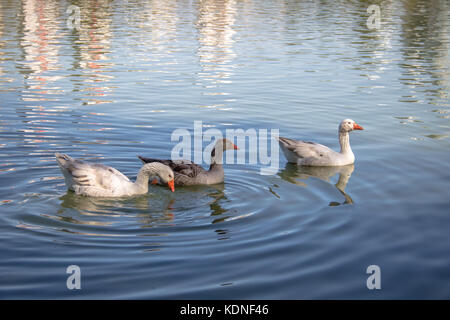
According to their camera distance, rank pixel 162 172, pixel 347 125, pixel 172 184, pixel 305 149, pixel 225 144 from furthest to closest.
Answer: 1. pixel 347 125
2. pixel 305 149
3. pixel 225 144
4. pixel 172 184
5. pixel 162 172

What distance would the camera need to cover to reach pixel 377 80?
24.8m

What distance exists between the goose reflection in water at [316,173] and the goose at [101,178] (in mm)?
3073

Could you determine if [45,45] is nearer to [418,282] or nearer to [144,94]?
[144,94]

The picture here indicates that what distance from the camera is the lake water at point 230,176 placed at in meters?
8.46

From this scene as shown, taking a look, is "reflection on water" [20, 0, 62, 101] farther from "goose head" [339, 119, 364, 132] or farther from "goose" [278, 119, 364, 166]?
"goose head" [339, 119, 364, 132]

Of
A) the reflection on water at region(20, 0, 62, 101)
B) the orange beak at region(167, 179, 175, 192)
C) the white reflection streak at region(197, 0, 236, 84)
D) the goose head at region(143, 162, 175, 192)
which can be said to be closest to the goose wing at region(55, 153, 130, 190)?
the goose head at region(143, 162, 175, 192)

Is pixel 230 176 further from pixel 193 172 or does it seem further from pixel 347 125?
pixel 347 125

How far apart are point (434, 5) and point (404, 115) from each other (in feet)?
152

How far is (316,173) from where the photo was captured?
14281 millimetres

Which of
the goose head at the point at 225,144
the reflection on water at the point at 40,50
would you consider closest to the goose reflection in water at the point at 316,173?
the goose head at the point at 225,144

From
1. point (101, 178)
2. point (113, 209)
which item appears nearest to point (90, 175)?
point (101, 178)

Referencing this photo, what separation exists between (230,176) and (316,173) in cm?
212

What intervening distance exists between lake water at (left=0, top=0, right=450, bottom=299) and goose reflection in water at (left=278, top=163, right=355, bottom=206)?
0.07 metres

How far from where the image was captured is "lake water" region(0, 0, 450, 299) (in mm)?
8461
